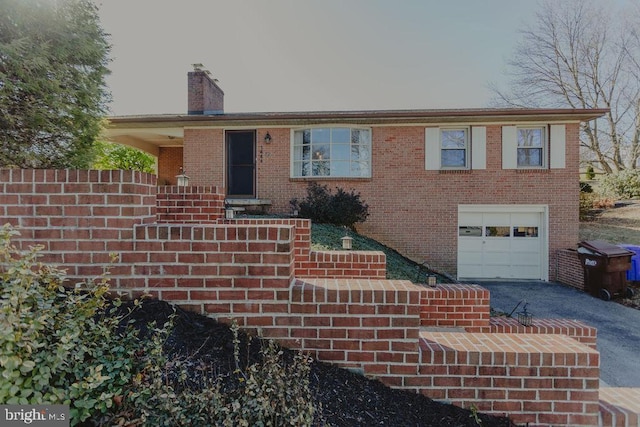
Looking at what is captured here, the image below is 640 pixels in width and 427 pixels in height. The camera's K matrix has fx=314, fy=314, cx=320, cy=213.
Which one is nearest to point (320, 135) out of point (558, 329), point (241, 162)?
point (241, 162)

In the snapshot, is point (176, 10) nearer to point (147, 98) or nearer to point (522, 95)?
point (147, 98)

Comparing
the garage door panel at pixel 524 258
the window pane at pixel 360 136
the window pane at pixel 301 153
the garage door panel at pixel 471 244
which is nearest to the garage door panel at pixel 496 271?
the garage door panel at pixel 524 258

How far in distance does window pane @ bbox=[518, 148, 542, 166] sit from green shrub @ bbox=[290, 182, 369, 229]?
5.25 meters

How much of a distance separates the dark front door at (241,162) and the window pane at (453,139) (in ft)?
21.1

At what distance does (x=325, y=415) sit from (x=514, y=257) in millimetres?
10388

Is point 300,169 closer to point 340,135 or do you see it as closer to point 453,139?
point 340,135

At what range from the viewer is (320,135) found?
34.8 ft

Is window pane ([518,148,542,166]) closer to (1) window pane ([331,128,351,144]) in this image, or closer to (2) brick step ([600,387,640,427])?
(1) window pane ([331,128,351,144])

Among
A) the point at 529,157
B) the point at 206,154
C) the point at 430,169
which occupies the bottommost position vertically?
the point at 430,169

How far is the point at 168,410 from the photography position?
143cm

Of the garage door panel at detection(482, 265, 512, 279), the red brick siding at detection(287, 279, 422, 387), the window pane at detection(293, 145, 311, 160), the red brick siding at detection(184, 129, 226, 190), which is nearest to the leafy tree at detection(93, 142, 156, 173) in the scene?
the red brick siding at detection(184, 129, 226, 190)

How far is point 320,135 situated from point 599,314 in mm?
8662

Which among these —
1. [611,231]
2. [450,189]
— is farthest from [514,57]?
[450,189]

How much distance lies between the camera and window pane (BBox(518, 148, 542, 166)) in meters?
10.1
